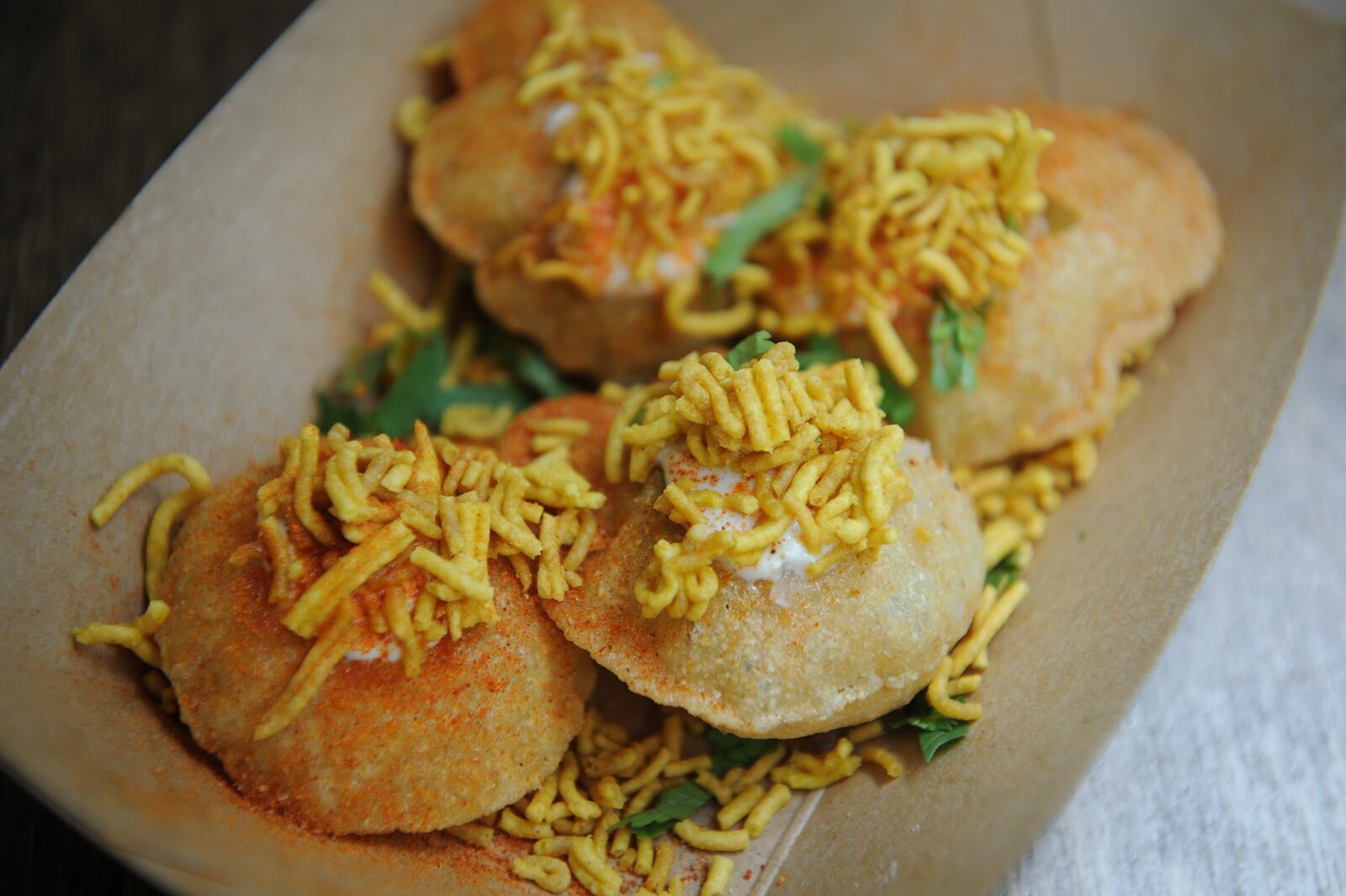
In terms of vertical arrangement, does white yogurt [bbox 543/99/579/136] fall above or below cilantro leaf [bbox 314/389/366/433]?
above

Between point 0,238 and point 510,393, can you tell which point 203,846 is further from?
point 0,238

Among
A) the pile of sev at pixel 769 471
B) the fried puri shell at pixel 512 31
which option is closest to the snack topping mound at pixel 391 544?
the pile of sev at pixel 769 471

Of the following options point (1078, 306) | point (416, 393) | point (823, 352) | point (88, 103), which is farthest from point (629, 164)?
point (88, 103)

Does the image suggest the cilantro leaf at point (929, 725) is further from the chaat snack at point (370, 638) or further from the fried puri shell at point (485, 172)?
the fried puri shell at point (485, 172)

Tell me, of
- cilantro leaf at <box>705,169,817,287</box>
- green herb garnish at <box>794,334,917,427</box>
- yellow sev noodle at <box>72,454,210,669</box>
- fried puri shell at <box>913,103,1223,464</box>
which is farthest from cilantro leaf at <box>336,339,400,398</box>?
fried puri shell at <box>913,103,1223,464</box>

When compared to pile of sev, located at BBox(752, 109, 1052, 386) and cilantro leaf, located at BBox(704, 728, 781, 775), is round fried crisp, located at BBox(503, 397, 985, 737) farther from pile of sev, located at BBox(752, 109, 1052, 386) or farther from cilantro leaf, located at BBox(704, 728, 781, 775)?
pile of sev, located at BBox(752, 109, 1052, 386)
